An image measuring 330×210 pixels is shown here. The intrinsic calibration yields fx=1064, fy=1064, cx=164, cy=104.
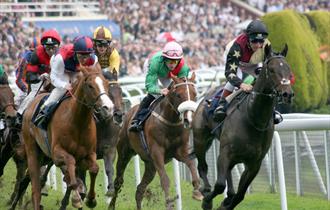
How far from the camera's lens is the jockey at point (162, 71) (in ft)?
38.3

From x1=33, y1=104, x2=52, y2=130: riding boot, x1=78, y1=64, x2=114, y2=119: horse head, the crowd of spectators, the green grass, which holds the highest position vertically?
x1=78, y1=64, x2=114, y2=119: horse head

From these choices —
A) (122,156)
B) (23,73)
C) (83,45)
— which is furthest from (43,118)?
(23,73)

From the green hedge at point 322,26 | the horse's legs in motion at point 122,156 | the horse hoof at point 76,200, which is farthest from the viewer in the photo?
the green hedge at point 322,26

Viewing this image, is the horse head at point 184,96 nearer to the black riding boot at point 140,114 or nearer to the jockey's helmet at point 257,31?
the black riding boot at point 140,114

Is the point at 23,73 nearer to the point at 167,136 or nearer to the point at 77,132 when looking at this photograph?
the point at 167,136

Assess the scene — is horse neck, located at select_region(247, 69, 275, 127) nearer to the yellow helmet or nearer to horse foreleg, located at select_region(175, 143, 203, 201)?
horse foreleg, located at select_region(175, 143, 203, 201)

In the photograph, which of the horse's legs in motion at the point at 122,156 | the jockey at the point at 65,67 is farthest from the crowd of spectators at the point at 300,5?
the jockey at the point at 65,67

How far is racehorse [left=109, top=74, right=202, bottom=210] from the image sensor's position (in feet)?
36.5

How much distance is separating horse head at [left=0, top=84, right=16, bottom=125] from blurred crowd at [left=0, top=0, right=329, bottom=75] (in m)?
11.4

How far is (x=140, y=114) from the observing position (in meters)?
12.2

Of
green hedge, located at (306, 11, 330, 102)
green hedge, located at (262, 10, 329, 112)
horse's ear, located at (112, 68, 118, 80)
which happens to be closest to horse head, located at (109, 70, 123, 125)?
horse's ear, located at (112, 68, 118, 80)

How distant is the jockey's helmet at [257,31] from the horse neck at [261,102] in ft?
1.84

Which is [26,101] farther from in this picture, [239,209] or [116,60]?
[239,209]

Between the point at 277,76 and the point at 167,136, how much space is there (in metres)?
2.37
